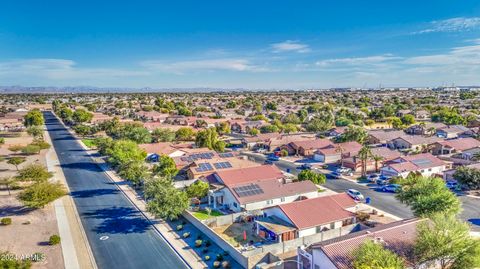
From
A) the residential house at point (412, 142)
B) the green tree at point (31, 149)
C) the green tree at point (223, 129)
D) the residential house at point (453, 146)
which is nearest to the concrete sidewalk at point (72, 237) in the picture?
the green tree at point (31, 149)

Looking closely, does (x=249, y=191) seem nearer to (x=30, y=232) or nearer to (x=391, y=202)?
(x=391, y=202)

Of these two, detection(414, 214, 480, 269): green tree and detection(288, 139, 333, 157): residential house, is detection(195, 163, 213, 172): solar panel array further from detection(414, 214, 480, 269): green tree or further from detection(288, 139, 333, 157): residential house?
Answer: detection(414, 214, 480, 269): green tree

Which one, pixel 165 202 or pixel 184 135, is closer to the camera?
pixel 165 202

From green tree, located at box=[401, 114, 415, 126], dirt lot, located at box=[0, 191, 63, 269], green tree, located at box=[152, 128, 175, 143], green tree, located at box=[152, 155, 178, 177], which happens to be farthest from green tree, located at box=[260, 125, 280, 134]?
dirt lot, located at box=[0, 191, 63, 269]

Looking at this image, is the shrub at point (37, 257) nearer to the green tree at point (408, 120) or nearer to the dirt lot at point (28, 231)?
the dirt lot at point (28, 231)

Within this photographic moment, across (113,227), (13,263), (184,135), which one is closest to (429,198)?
(113,227)

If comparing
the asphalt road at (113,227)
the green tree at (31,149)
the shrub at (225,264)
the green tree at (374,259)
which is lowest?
the asphalt road at (113,227)
